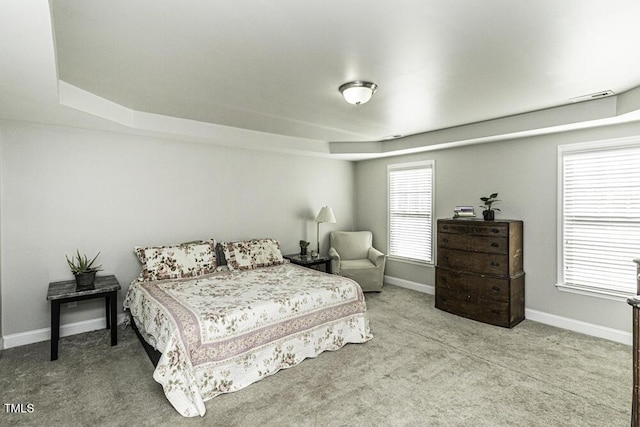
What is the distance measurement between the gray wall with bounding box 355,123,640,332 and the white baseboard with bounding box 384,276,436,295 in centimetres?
118

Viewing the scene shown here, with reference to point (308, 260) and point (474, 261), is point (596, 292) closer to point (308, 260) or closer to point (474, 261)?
point (474, 261)

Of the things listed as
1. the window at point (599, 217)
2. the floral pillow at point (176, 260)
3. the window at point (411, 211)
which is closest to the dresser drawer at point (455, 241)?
the window at point (411, 211)

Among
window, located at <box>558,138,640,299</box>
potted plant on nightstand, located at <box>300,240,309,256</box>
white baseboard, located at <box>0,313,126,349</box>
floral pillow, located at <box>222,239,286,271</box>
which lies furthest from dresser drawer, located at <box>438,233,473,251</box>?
white baseboard, located at <box>0,313,126,349</box>

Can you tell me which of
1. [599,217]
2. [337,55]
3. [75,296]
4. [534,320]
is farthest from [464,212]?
[75,296]

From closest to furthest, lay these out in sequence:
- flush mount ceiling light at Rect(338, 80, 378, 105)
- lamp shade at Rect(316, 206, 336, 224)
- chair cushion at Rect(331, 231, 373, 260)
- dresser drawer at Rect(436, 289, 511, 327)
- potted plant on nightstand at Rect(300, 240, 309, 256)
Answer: flush mount ceiling light at Rect(338, 80, 378, 105), dresser drawer at Rect(436, 289, 511, 327), potted plant on nightstand at Rect(300, 240, 309, 256), lamp shade at Rect(316, 206, 336, 224), chair cushion at Rect(331, 231, 373, 260)

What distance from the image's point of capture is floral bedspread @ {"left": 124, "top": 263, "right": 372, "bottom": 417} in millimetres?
2381

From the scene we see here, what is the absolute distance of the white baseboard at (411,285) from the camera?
527 centimetres

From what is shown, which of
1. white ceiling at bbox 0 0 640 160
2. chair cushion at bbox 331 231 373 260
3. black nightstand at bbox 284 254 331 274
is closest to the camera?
white ceiling at bbox 0 0 640 160

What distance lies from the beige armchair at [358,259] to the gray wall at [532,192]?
1.27 metres

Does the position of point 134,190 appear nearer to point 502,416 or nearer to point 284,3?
point 284,3

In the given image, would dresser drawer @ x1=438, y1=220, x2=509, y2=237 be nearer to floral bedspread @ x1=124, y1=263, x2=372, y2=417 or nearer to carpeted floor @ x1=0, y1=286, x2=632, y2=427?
carpeted floor @ x1=0, y1=286, x2=632, y2=427

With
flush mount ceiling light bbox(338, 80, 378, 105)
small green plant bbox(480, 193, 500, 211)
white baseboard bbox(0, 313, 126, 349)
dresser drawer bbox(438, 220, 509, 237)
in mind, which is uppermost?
flush mount ceiling light bbox(338, 80, 378, 105)

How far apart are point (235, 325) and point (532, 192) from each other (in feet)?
12.3

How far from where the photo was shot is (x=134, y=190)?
3.99 m
